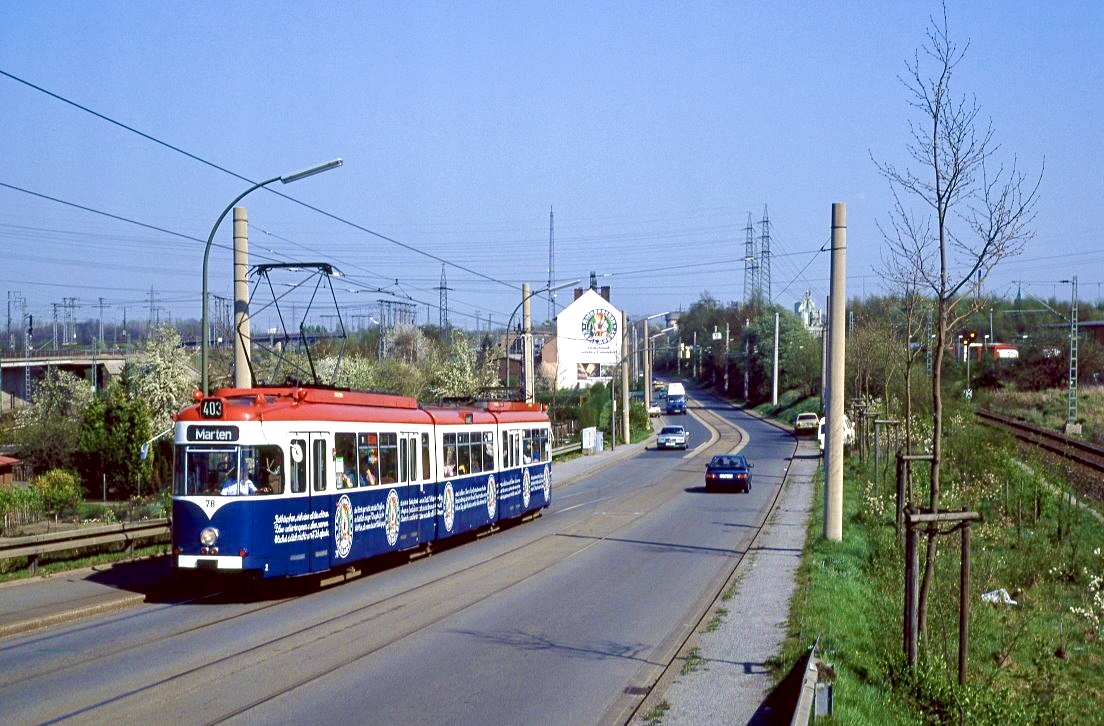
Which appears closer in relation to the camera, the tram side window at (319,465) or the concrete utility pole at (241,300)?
the tram side window at (319,465)

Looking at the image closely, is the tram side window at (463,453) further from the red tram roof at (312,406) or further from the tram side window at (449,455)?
the red tram roof at (312,406)

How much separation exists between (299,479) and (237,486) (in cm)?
97

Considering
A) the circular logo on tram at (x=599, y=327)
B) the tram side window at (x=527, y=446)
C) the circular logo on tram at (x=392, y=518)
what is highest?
the circular logo on tram at (x=599, y=327)

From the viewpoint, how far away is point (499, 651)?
1277 cm

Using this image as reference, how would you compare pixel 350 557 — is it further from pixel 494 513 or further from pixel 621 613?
pixel 494 513

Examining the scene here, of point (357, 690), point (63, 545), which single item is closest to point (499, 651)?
point (357, 690)

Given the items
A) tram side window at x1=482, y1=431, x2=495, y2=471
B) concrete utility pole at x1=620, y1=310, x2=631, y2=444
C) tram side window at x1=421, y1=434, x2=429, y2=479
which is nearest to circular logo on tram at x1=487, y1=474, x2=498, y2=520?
tram side window at x1=482, y1=431, x2=495, y2=471

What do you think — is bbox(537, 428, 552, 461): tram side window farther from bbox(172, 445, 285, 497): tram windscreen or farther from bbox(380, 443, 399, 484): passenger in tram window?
bbox(172, 445, 285, 497): tram windscreen

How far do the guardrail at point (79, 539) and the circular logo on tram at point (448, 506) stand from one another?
17.9 feet

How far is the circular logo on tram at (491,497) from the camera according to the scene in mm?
26641

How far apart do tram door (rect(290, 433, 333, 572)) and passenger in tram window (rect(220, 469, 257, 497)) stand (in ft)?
2.08

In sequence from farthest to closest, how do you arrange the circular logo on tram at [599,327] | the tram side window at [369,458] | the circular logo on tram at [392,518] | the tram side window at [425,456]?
1. the circular logo on tram at [599,327]
2. the tram side window at [425,456]
3. the circular logo on tram at [392,518]
4. the tram side window at [369,458]

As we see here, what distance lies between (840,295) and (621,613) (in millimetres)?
9308

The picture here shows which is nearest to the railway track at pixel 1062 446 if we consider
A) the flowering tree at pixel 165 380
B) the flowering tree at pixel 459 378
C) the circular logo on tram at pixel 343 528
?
the circular logo on tram at pixel 343 528
